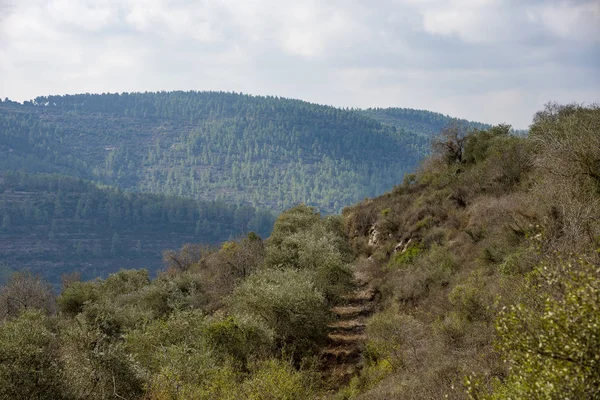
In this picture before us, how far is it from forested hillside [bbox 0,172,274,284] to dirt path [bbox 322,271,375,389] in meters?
129

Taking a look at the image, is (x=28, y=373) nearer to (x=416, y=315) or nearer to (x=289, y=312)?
(x=289, y=312)

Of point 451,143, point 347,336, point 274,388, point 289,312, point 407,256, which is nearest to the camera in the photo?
point 274,388

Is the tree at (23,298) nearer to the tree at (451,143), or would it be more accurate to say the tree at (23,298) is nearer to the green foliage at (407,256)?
the green foliage at (407,256)

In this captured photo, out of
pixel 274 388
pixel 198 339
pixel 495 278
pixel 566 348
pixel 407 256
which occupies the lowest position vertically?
pixel 198 339

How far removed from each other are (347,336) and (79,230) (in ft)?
564

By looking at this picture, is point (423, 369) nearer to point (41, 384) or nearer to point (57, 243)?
point (41, 384)

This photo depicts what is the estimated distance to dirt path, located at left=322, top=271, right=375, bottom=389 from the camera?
65.7 feet

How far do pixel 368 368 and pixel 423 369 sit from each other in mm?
4739

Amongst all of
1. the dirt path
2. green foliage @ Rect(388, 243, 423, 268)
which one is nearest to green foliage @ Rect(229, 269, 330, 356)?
the dirt path

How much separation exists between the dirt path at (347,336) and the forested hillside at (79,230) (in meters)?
129

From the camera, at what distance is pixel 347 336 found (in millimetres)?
24625

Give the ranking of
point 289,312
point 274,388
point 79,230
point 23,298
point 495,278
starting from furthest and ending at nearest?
1. point 79,230
2. point 23,298
3. point 289,312
4. point 495,278
5. point 274,388

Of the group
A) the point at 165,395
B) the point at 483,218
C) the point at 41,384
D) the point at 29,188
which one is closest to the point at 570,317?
the point at 165,395

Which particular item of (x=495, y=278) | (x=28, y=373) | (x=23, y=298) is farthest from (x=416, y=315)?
(x=23, y=298)
